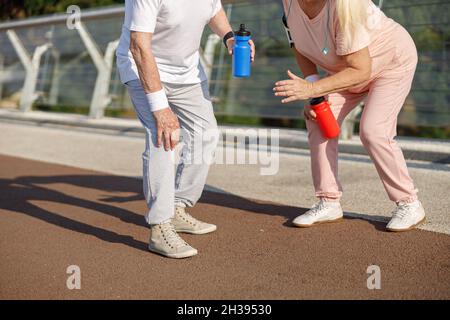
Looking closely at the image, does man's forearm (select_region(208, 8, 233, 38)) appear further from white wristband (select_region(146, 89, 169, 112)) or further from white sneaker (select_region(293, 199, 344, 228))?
white sneaker (select_region(293, 199, 344, 228))

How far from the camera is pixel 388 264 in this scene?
401cm

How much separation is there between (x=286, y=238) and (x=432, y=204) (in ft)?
4.26

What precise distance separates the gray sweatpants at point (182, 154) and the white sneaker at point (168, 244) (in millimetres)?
53

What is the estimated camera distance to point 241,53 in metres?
4.50

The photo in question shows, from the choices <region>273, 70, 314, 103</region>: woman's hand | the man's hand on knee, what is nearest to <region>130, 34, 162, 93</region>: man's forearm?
the man's hand on knee

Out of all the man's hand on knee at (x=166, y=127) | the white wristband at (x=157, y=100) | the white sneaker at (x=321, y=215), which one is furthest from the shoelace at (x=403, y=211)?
the white wristband at (x=157, y=100)

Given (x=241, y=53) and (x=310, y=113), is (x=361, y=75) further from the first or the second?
(x=241, y=53)

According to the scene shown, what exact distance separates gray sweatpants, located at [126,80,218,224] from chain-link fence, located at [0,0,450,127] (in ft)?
11.7

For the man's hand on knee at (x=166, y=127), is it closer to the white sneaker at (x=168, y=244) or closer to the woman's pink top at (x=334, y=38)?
the white sneaker at (x=168, y=244)

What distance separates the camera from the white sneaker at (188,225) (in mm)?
4910

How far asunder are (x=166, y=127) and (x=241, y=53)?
2.25 feet
